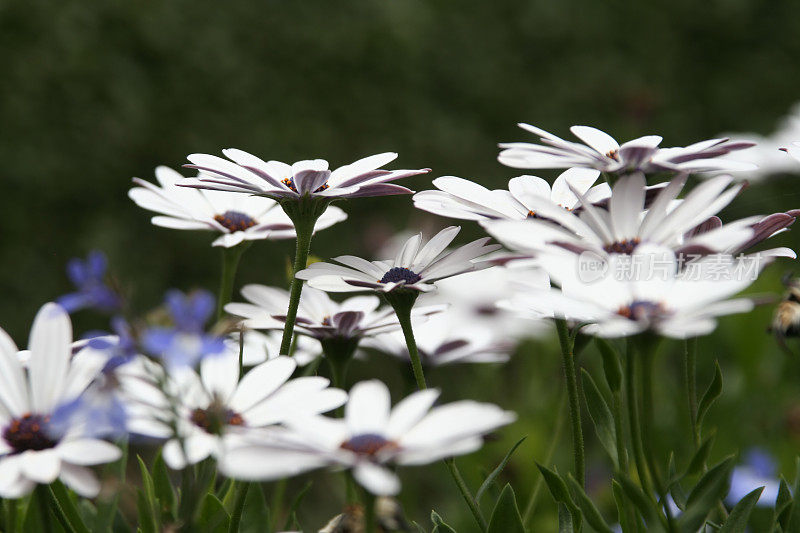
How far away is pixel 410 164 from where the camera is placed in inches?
106

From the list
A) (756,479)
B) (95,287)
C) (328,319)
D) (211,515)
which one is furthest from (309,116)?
(95,287)

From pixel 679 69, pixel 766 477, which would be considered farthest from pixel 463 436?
pixel 679 69

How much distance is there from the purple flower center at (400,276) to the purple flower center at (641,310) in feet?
0.53

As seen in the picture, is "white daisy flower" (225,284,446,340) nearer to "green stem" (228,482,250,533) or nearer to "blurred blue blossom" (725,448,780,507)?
"green stem" (228,482,250,533)

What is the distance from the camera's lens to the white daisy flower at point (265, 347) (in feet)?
2.09

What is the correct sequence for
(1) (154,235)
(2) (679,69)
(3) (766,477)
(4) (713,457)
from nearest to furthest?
(3) (766,477), (4) (713,457), (1) (154,235), (2) (679,69)

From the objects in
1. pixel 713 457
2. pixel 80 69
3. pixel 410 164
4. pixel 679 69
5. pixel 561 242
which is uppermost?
pixel 679 69

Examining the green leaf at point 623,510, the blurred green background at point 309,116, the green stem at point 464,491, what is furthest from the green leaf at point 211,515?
the blurred green background at point 309,116

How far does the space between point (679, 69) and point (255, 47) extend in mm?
1677

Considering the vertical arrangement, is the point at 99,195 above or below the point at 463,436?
above

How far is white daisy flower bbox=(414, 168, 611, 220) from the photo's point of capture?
54cm

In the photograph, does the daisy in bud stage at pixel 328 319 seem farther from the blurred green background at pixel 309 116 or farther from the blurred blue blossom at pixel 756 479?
the blurred green background at pixel 309 116

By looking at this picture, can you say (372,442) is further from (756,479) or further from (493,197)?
(756,479)

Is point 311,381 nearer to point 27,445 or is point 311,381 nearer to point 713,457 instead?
point 27,445
